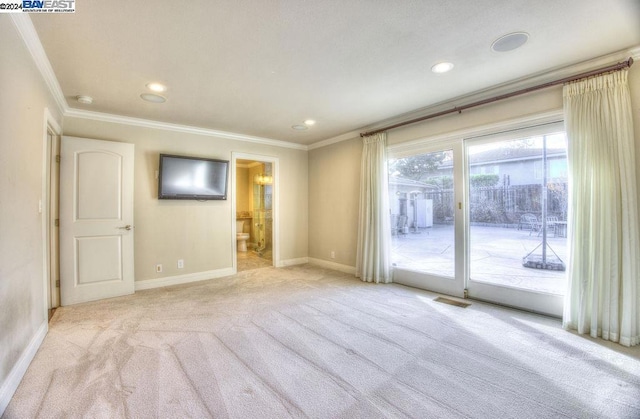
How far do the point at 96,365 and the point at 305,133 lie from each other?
13.1 feet

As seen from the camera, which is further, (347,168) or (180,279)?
(347,168)

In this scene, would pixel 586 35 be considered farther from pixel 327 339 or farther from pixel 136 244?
pixel 136 244

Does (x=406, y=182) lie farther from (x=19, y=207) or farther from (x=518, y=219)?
(x=19, y=207)

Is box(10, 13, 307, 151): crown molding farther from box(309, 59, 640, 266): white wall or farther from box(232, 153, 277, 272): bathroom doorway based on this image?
box(309, 59, 640, 266): white wall

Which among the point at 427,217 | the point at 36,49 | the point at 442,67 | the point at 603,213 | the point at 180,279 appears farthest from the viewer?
the point at 180,279

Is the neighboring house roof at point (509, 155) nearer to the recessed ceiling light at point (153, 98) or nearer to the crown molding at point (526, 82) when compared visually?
the crown molding at point (526, 82)

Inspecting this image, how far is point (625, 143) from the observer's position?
233cm

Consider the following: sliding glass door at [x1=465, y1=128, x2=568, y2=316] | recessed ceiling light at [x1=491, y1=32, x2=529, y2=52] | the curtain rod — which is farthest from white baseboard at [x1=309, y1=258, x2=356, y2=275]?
recessed ceiling light at [x1=491, y1=32, x2=529, y2=52]

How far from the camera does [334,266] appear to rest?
5191 millimetres

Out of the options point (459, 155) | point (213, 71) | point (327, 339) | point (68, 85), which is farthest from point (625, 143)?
point (68, 85)

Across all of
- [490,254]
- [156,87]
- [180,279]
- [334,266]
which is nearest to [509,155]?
[490,254]

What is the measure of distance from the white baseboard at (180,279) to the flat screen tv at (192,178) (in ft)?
4.03

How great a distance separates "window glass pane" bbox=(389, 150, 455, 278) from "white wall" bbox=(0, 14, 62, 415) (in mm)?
4023

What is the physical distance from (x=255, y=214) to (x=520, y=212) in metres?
6.00
